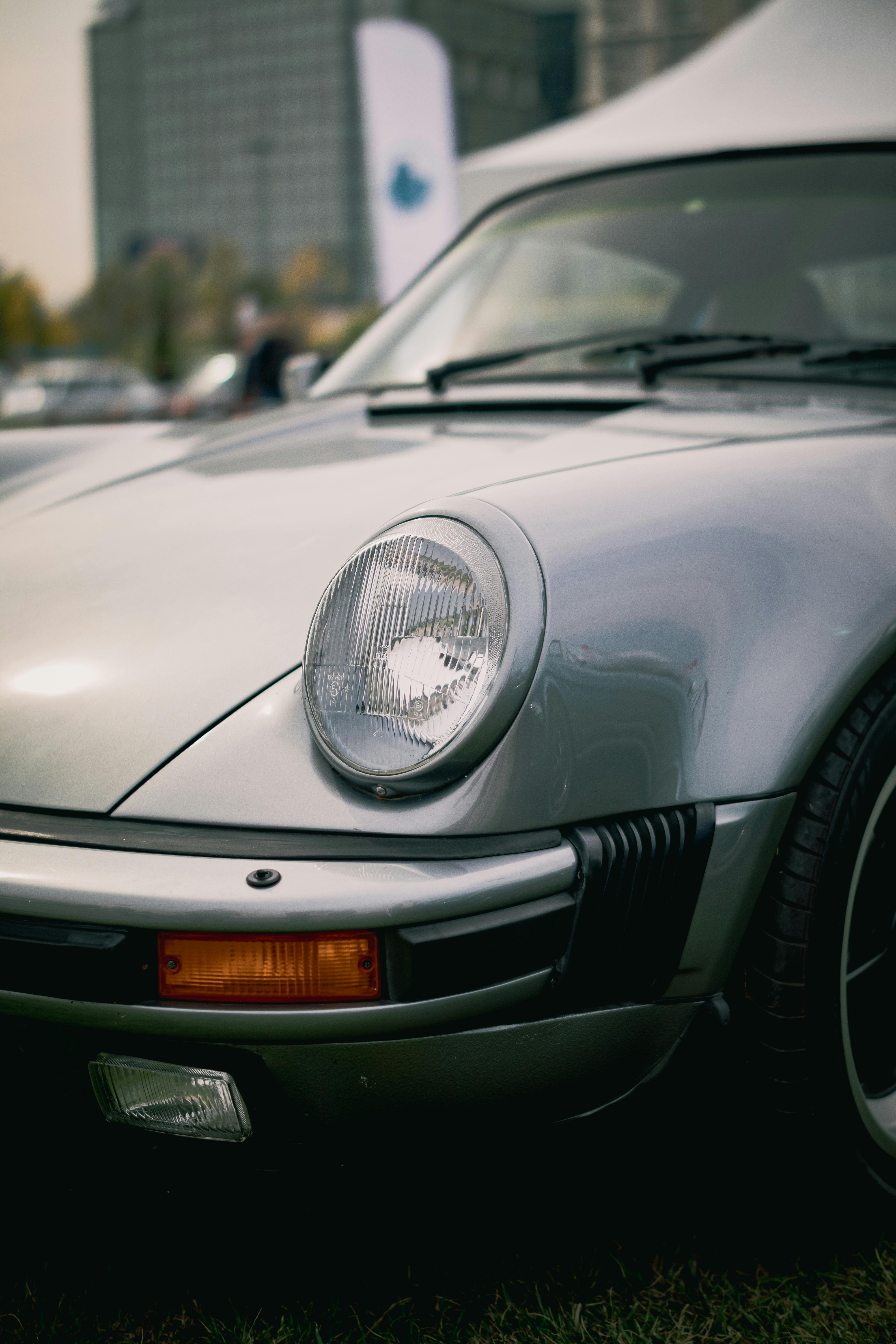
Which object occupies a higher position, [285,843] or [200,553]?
[200,553]

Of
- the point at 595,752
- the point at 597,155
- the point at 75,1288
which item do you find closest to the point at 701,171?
the point at 595,752

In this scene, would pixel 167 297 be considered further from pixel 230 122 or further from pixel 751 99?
pixel 751 99

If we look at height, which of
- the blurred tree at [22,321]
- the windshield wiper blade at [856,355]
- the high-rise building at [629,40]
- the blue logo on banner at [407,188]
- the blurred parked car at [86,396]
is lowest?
the windshield wiper blade at [856,355]

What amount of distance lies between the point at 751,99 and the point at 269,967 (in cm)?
873

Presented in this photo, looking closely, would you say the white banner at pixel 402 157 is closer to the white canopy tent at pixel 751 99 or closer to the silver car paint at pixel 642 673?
the white canopy tent at pixel 751 99

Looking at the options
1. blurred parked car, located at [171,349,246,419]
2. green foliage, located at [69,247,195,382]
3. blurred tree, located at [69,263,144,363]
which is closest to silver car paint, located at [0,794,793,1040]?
blurred parked car, located at [171,349,246,419]

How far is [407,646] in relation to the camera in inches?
46.1

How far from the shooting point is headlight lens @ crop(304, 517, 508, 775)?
3.73ft

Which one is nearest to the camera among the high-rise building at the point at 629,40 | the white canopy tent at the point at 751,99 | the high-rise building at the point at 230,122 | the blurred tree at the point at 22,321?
the white canopy tent at the point at 751,99

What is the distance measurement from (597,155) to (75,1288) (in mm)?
8079

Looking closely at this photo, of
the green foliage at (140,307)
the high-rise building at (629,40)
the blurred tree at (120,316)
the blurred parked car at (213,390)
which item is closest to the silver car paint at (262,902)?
the blurred parked car at (213,390)

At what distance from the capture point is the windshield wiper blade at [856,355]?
189 cm

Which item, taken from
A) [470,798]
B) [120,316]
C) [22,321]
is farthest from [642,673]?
[120,316]

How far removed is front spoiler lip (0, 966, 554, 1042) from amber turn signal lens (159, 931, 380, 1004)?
11mm
